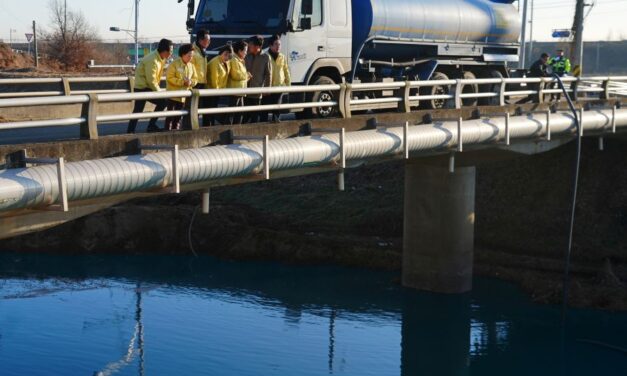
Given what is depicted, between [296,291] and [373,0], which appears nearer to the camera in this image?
[373,0]

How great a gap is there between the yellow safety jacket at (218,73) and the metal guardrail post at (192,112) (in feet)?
5.06

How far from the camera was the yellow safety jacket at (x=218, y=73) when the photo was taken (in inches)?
605

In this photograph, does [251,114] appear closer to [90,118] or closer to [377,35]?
[90,118]

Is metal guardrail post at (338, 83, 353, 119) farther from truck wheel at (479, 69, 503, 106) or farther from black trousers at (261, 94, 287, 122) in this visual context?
truck wheel at (479, 69, 503, 106)

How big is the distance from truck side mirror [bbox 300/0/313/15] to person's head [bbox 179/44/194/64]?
4874 mm

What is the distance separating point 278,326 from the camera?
23.4 meters

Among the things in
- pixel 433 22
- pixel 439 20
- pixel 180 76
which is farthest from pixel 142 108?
pixel 439 20

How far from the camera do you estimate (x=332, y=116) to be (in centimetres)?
1812

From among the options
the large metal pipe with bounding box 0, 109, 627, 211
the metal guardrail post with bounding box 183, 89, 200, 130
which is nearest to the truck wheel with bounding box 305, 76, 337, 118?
the large metal pipe with bounding box 0, 109, 627, 211

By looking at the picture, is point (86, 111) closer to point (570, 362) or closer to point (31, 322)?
point (31, 322)

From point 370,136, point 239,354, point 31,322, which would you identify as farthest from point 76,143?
point 31,322

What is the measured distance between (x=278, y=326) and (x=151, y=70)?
10699mm

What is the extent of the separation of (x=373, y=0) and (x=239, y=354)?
8327 millimetres

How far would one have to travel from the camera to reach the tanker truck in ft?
60.7
